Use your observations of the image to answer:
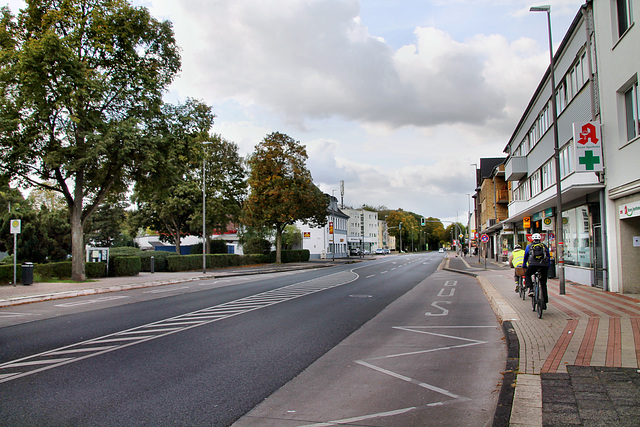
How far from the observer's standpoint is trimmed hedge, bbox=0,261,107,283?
73.2ft

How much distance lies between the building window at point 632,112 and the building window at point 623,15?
1.76 m

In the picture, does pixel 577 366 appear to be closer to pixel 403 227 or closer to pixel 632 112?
pixel 632 112

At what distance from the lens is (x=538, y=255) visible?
419 inches

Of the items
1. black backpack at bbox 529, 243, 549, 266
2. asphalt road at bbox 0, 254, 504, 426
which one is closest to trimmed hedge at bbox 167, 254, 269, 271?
asphalt road at bbox 0, 254, 504, 426

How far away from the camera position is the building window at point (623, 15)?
45.0 ft

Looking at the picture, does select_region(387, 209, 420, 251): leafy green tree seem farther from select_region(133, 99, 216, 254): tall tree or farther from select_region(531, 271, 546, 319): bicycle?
select_region(531, 271, 546, 319): bicycle

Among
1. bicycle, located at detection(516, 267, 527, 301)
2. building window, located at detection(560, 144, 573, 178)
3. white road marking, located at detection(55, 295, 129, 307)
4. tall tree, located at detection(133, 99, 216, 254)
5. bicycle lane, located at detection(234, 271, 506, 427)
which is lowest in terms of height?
white road marking, located at detection(55, 295, 129, 307)

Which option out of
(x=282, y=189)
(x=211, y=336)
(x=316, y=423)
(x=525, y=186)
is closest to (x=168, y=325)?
(x=211, y=336)

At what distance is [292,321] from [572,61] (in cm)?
→ 1562

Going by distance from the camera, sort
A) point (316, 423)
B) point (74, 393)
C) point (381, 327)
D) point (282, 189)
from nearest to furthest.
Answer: point (316, 423) < point (74, 393) < point (381, 327) < point (282, 189)

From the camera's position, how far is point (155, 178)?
26359 mm

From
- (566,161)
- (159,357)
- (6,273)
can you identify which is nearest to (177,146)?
(6,273)

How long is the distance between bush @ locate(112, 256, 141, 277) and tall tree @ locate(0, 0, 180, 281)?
184 inches

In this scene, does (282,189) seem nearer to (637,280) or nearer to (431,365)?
(637,280)
